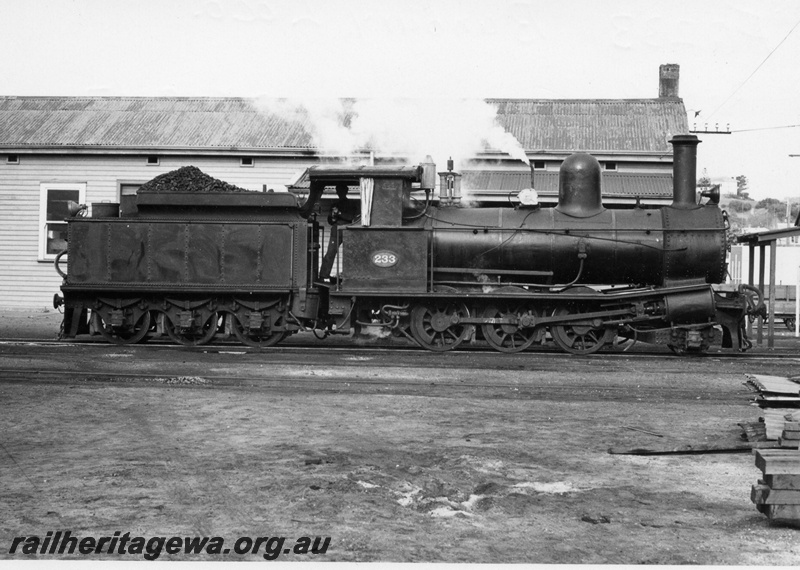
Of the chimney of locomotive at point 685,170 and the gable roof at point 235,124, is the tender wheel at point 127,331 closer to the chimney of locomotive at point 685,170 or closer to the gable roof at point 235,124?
the gable roof at point 235,124

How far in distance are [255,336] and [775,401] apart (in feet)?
33.4

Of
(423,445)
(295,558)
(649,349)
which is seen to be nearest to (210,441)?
(423,445)

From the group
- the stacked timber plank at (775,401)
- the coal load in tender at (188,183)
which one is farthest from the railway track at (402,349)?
the stacked timber plank at (775,401)

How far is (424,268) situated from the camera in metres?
13.9

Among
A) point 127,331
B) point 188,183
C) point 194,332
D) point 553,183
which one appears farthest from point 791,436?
point 553,183

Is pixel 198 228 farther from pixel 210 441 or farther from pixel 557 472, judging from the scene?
pixel 557 472

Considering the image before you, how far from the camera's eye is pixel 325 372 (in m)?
11.4

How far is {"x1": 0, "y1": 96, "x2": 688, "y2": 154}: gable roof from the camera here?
23.2 metres

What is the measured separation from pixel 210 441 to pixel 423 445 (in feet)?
5.99

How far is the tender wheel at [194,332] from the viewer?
14.8m

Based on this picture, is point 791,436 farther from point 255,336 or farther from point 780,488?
point 255,336

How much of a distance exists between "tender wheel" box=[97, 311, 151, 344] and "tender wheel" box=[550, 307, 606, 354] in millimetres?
7480

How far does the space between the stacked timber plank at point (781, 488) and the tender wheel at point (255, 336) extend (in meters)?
11.1

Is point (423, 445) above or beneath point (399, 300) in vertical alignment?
beneath
